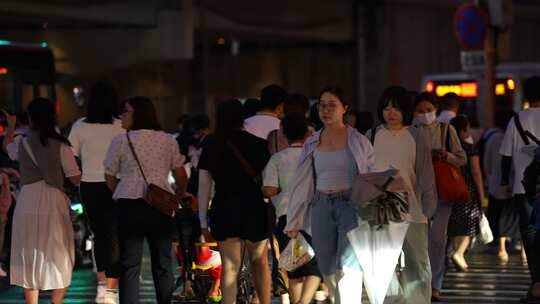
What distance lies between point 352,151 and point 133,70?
1417 inches

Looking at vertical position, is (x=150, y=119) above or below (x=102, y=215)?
above

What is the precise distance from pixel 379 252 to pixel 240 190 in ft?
3.86

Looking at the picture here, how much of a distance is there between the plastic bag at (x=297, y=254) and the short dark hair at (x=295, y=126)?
95cm

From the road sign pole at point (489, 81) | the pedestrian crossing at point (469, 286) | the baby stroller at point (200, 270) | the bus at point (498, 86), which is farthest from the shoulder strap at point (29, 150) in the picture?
the bus at point (498, 86)

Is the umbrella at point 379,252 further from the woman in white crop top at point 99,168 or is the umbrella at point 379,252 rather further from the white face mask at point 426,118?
the woman in white crop top at point 99,168

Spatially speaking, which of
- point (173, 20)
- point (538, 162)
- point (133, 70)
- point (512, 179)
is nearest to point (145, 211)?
point (538, 162)

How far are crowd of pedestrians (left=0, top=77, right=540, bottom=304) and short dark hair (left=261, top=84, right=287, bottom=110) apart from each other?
0.01 meters

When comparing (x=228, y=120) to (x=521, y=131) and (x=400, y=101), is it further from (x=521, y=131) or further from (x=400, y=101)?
(x=521, y=131)

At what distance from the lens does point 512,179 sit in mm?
14383

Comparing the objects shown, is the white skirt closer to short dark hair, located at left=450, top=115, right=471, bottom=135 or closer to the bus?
short dark hair, located at left=450, top=115, right=471, bottom=135

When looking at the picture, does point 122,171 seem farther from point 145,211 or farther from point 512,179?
point 512,179

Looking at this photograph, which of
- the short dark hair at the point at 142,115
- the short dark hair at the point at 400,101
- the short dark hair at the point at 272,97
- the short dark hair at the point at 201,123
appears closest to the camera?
the short dark hair at the point at 142,115

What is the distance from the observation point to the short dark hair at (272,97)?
1241 centimetres

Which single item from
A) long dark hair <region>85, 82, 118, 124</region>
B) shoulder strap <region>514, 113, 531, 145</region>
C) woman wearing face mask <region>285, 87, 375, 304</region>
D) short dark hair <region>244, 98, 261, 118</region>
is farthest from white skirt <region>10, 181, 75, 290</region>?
shoulder strap <region>514, 113, 531, 145</region>
